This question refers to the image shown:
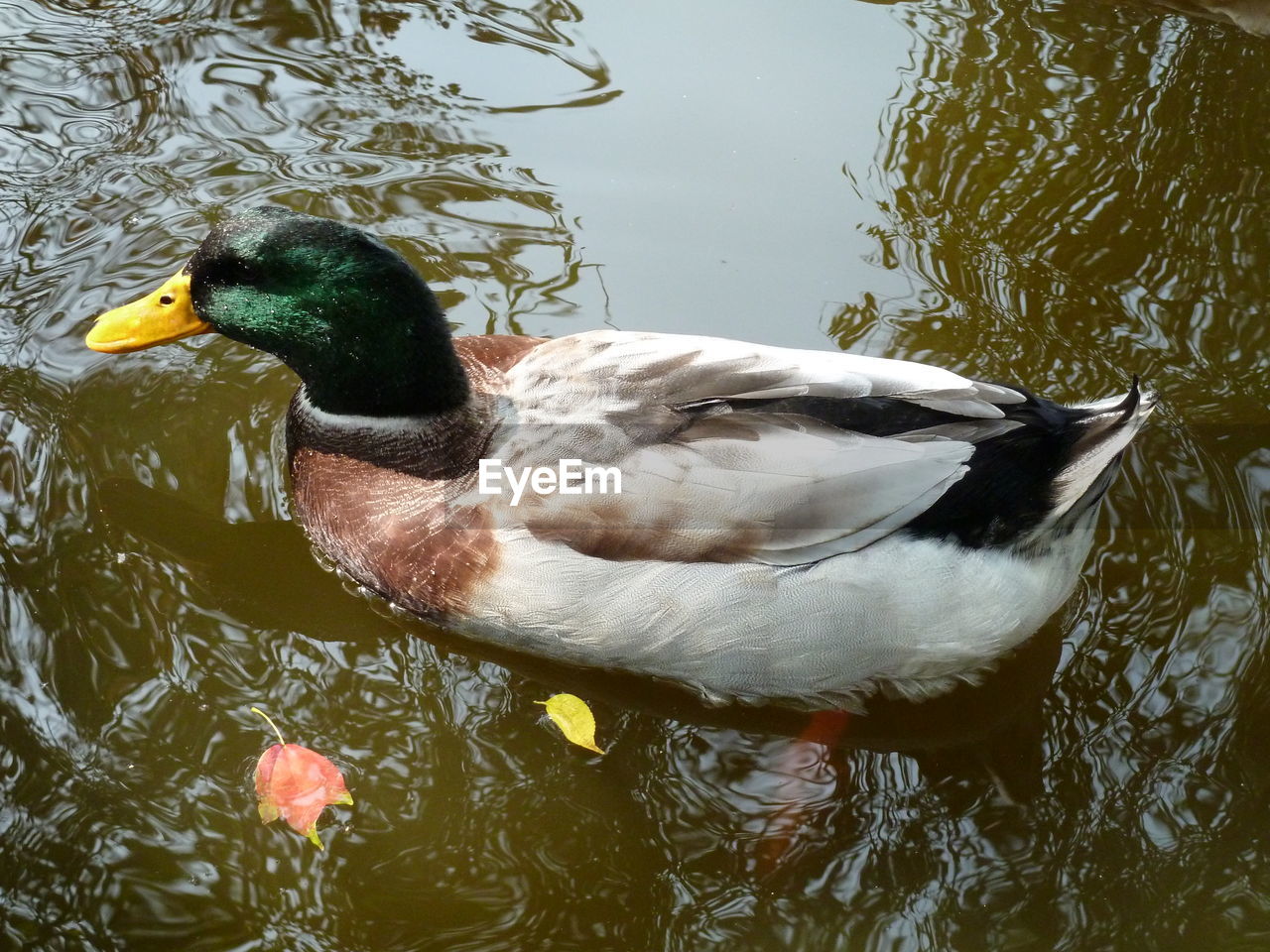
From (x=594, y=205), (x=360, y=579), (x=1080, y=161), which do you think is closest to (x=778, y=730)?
(x=360, y=579)

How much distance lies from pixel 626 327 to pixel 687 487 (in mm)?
1487

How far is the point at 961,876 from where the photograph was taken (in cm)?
337

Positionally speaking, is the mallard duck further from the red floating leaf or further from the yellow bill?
the red floating leaf

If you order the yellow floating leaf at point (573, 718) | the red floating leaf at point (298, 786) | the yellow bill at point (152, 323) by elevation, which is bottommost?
the red floating leaf at point (298, 786)

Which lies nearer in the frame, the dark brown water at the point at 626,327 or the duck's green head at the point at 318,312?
the dark brown water at the point at 626,327

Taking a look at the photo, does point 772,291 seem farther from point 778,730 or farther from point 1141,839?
point 1141,839

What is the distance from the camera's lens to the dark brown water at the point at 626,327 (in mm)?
3291

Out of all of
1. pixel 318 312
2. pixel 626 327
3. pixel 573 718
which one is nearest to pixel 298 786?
pixel 573 718

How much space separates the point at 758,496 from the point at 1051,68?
3404 millimetres

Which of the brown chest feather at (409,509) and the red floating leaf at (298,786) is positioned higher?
the brown chest feather at (409,509)

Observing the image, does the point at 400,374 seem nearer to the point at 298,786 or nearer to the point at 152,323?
the point at 152,323

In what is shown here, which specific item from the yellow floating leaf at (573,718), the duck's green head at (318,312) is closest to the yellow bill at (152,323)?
the duck's green head at (318,312)

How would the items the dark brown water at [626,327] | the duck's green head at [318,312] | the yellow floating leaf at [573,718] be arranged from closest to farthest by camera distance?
the dark brown water at [626,327], the duck's green head at [318,312], the yellow floating leaf at [573,718]

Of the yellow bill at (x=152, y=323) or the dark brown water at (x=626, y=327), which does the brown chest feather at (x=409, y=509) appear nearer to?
the dark brown water at (x=626, y=327)
